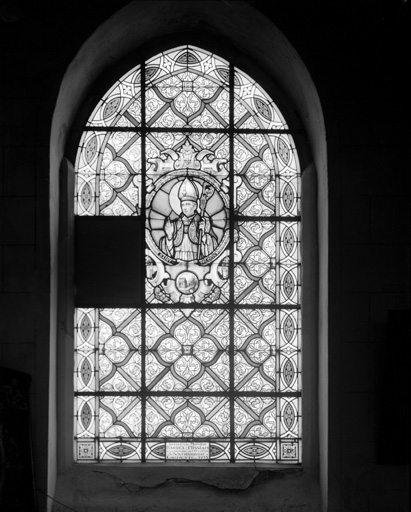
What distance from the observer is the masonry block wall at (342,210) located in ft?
15.0

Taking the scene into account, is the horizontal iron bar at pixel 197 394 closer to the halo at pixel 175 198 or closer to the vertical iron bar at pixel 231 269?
the vertical iron bar at pixel 231 269

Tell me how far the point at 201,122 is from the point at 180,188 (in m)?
0.48

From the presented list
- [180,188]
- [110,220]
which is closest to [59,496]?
[110,220]

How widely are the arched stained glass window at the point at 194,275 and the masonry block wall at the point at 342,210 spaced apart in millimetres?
521

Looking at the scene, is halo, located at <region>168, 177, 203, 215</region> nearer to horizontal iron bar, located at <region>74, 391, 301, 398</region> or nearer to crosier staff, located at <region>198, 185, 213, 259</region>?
crosier staff, located at <region>198, 185, 213, 259</region>

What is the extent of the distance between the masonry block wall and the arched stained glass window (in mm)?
521

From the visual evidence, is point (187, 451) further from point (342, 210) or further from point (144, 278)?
point (342, 210)

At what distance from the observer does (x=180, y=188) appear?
5.20 metres

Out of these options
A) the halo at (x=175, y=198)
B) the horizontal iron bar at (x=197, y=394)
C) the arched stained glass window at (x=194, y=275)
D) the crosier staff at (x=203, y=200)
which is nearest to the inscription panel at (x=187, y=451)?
the arched stained glass window at (x=194, y=275)

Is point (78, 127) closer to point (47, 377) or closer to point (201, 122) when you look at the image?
point (201, 122)

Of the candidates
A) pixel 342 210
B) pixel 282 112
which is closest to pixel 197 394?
pixel 342 210

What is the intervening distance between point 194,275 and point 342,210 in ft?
3.61

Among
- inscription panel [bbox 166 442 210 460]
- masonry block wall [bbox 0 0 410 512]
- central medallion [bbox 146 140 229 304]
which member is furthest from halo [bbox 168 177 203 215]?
inscription panel [bbox 166 442 210 460]

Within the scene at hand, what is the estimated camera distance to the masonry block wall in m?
4.57
